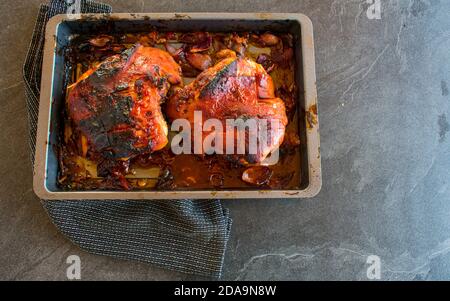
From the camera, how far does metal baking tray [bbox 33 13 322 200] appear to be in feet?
6.67

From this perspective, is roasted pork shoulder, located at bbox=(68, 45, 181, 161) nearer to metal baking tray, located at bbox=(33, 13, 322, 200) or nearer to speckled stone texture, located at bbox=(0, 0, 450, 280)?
metal baking tray, located at bbox=(33, 13, 322, 200)

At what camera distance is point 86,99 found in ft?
6.79

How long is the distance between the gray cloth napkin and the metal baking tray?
209 millimetres

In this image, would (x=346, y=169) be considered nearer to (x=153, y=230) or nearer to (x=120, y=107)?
(x=153, y=230)

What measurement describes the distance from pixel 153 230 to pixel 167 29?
1.04m

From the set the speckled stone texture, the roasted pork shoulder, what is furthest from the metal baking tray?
the speckled stone texture

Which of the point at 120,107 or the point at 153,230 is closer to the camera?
the point at 120,107

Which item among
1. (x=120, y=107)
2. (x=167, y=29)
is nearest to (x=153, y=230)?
(x=120, y=107)

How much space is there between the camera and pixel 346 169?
239 cm

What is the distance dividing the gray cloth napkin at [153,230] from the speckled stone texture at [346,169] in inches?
3.3

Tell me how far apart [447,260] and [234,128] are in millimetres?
1360

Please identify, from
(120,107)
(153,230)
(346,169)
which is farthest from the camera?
(346,169)

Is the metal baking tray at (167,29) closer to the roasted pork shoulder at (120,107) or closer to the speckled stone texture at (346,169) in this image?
the roasted pork shoulder at (120,107)
